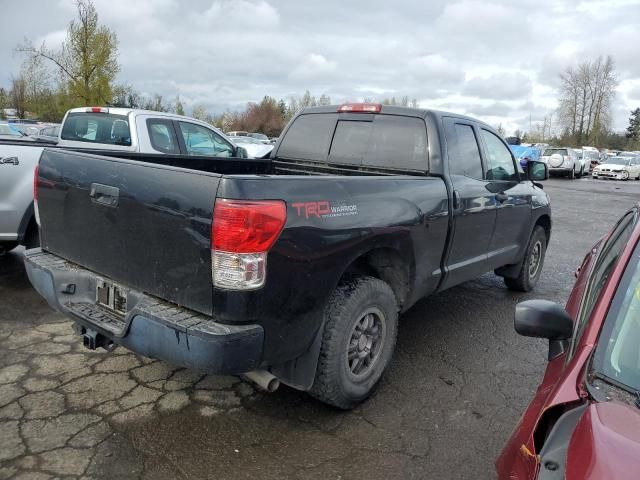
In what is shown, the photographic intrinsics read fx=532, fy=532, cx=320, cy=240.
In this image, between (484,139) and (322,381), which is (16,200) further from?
(484,139)

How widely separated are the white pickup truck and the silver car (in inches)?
1005

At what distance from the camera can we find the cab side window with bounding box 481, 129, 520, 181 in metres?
4.99

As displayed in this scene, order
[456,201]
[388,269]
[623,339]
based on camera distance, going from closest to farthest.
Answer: [623,339] → [388,269] → [456,201]

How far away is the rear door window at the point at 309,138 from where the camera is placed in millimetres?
4738

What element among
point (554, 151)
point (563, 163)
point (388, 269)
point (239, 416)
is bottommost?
point (239, 416)

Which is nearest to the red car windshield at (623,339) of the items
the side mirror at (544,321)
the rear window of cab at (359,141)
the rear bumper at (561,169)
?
the side mirror at (544,321)

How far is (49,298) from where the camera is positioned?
329 centimetres

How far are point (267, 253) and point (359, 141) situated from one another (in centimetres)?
228

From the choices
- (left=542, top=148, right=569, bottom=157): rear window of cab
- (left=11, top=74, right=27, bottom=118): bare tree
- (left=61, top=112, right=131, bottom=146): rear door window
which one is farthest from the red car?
(left=11, top=74, right=27, bottom=118): bare tree

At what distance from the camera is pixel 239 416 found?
10.7 ft

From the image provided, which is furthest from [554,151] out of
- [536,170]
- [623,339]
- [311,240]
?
[623,339]

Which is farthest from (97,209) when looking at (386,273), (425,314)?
(425,314)

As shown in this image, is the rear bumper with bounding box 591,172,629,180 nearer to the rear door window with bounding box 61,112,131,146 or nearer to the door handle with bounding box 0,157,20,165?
the rear door window with bounding box 61,112,131,146

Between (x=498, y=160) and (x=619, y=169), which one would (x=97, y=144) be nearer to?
(x=498, y=160)
